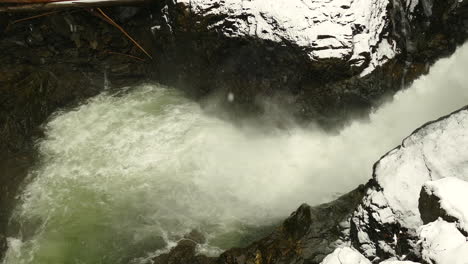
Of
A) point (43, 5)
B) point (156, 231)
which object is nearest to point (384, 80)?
point (156, 231)

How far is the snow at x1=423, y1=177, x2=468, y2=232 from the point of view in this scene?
288 centimetres

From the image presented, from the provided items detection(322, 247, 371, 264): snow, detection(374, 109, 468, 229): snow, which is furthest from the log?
detection(322, 247, 371, 264): snow

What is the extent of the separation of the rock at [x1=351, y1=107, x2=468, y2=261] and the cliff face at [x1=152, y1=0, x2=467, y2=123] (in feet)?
6.63

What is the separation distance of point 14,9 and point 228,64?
4.06m

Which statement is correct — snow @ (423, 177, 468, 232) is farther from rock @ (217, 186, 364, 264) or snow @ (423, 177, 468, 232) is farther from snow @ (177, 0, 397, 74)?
snow @ (177, 0, 397, 74)

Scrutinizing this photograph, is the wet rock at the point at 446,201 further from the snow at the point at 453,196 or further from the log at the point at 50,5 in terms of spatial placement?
the log at the point at 50,5

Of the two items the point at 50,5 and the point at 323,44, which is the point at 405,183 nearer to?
the point at 323,44

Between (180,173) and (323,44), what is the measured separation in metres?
3.06

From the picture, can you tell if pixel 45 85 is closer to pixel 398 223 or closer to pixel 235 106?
pixel 235 106

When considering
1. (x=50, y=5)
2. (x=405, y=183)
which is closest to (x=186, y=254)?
(x=405, y=183)

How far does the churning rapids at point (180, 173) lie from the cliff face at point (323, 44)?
0.41 m

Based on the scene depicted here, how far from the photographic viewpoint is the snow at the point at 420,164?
3783 mm

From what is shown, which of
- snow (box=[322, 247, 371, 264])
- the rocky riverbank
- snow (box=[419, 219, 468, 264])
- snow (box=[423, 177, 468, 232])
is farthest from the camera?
the rocky riverbank

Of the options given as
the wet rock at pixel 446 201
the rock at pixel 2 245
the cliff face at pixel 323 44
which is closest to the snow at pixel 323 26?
the cliff face at pixel 323 44
